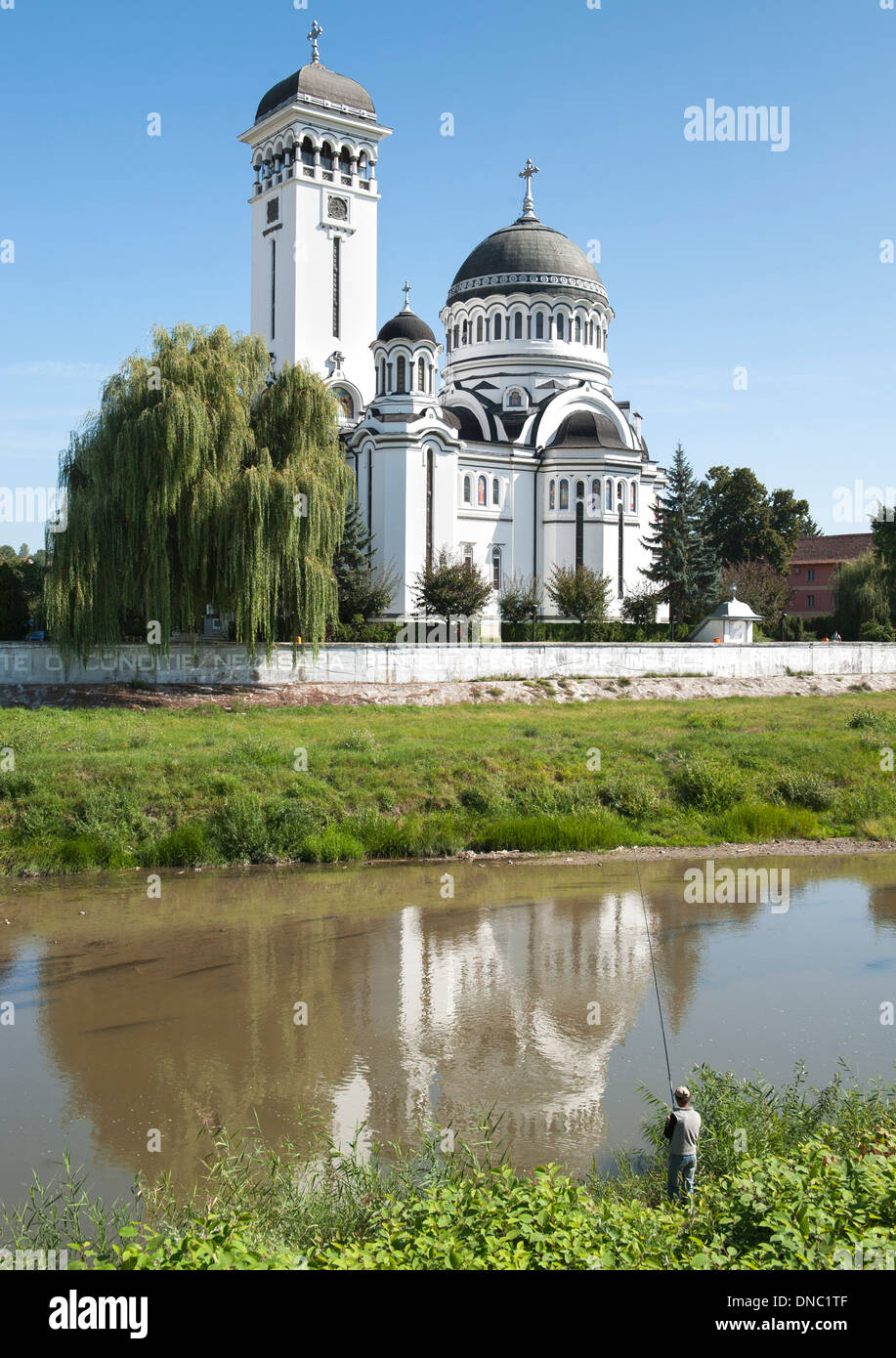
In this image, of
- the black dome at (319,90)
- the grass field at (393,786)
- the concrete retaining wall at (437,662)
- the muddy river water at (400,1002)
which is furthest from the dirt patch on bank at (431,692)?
the black dome at (319,90)

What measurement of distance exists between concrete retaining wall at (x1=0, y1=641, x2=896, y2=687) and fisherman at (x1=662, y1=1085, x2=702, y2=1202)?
69.8 feet

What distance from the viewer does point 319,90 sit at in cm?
4447

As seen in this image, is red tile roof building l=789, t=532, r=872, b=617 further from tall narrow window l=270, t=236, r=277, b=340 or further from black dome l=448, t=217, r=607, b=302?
tall narrow window l=270, t=236, r=277, b=340

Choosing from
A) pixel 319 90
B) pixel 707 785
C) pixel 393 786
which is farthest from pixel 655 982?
pixel 319 90

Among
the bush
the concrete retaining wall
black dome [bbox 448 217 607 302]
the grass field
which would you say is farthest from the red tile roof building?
the bush

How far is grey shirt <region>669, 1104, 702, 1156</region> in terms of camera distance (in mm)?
6922

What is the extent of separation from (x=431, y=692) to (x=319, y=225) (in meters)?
24.1

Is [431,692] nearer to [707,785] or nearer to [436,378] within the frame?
[707,785]

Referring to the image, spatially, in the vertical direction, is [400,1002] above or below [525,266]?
below

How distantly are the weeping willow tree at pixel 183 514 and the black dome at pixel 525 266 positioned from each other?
28.9 m

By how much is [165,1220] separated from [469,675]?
2499cm

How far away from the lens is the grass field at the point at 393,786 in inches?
707

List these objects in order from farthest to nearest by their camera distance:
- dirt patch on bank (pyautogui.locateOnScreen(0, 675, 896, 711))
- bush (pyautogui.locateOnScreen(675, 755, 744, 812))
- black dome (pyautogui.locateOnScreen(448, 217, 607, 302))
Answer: black dome (pyautogui.locateOnScreen(448, 217, 607, 302))
dirt patch on bank (pyautogui.locateOnScreen(0, 675, 896, 711))
bush (pyautogui.locateOnScreen(675, 755, 744, 812))

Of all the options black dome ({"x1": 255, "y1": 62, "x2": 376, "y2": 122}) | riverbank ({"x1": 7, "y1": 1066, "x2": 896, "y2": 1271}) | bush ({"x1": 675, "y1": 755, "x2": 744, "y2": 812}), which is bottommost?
riverbank ({"x1": 7, "y1": 1066, "x2": 896, "y2": 1271})
